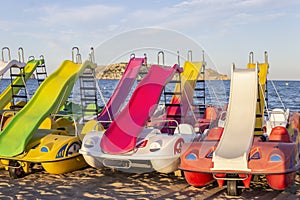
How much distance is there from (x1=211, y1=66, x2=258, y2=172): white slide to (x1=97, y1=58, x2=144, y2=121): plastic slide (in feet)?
12.1

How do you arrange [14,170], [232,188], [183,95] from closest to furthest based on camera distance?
[232,188], [14,170], [183,95]

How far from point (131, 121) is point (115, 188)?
1284 millimetres

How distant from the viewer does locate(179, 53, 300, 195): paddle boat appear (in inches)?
257

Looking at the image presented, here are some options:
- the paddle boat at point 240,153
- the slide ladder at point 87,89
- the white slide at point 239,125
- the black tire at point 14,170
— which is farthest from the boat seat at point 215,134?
the black tire at point 14,170

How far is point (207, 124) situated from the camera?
10.2 m

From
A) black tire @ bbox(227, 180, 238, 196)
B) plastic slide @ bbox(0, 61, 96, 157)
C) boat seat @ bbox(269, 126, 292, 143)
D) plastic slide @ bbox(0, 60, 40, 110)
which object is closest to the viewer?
black tire @ bbox(227, 180, 238, 196)

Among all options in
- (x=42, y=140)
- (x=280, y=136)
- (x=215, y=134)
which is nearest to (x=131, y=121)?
(x=215, y=134)

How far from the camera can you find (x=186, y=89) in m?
11.8

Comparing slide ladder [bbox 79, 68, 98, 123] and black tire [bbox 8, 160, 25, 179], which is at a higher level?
slide ladder [bbox 79, 68, 98, 123]

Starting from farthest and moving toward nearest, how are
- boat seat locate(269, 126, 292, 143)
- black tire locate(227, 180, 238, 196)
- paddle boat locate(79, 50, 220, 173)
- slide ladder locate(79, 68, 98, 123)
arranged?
slide ladder locate(79, 68, 98, 123) < boat seat locate(269, 126, 292, 143) < paddle boat locate(79, 50, 220, 173) < black tire locate(227, 180, 238, 196)

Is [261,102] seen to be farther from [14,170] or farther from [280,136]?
[14,170]

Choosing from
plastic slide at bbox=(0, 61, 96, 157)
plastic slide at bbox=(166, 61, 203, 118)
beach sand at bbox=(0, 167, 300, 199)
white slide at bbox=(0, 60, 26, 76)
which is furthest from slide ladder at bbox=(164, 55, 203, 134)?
white slide at bbox=(0, 60, 26, 76)

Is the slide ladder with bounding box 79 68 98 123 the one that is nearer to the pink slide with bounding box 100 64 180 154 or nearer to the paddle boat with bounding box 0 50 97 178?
the paddle boat with bounding box 0 50 97 178

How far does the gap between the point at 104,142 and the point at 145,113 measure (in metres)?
0.95
